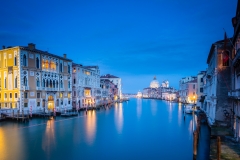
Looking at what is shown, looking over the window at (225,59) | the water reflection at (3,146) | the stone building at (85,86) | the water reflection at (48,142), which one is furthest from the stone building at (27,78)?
the window at (225,59)

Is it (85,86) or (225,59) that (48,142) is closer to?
(225,59)

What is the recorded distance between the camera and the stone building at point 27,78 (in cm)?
2753

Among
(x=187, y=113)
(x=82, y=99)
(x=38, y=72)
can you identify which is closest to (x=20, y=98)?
(x=38, y=72)

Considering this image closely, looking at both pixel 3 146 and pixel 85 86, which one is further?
pixel 85 86

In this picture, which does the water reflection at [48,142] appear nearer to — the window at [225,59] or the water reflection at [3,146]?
the water reflection at [3,146]

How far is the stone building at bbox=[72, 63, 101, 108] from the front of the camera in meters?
41.1

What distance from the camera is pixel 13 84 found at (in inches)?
1101

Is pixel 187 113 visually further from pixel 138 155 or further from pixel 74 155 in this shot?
pixel 74 155

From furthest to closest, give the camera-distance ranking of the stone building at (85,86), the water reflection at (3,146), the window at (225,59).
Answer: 1. the stone building at (85,86)
2. the window at (225,59)
3. the water reflection at (3,146)

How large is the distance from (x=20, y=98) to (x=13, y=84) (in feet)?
8.76

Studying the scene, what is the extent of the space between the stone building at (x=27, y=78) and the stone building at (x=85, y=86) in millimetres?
7516

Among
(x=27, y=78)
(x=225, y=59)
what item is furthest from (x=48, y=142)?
(x=225, y=59)

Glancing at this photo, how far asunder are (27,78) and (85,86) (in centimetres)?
1773

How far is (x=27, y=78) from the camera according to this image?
28500mm
